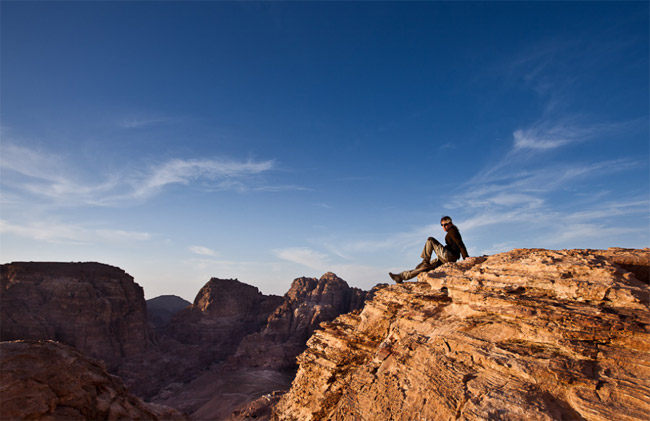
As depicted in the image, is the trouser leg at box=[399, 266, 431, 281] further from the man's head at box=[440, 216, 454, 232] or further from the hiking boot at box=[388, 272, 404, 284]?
the man's head at box=[440, 216, 454, 232]

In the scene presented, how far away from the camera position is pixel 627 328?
231 inches

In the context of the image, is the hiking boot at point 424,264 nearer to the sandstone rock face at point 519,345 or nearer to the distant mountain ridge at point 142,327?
the sandstone rock face at point 519,345

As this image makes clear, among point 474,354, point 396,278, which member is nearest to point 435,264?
point 396,278

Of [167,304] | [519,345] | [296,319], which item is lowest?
[167,304]

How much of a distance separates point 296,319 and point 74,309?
1585 inches

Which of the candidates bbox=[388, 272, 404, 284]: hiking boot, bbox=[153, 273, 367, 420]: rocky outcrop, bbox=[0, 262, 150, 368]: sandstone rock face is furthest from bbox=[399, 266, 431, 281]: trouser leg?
bbox=[0, 262, 150, 368]: sandstone rock face

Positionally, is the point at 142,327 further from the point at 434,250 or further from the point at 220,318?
the point at 434,250

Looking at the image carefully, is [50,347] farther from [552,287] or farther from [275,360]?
[275,360]

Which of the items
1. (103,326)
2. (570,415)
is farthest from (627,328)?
(103,326)

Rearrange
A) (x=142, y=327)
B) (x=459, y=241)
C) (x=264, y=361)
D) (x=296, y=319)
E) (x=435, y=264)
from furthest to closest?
(x=296, y=319) → (x=264, y=361) → (x=142, y=327) → (x=435, y=264) → (x=459, y=241)

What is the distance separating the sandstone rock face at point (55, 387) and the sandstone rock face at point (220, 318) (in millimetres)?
52755

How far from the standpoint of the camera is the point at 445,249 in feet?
37.1

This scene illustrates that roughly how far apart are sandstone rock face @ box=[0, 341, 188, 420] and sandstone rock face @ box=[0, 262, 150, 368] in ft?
145

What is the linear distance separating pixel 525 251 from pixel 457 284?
2465 mm
